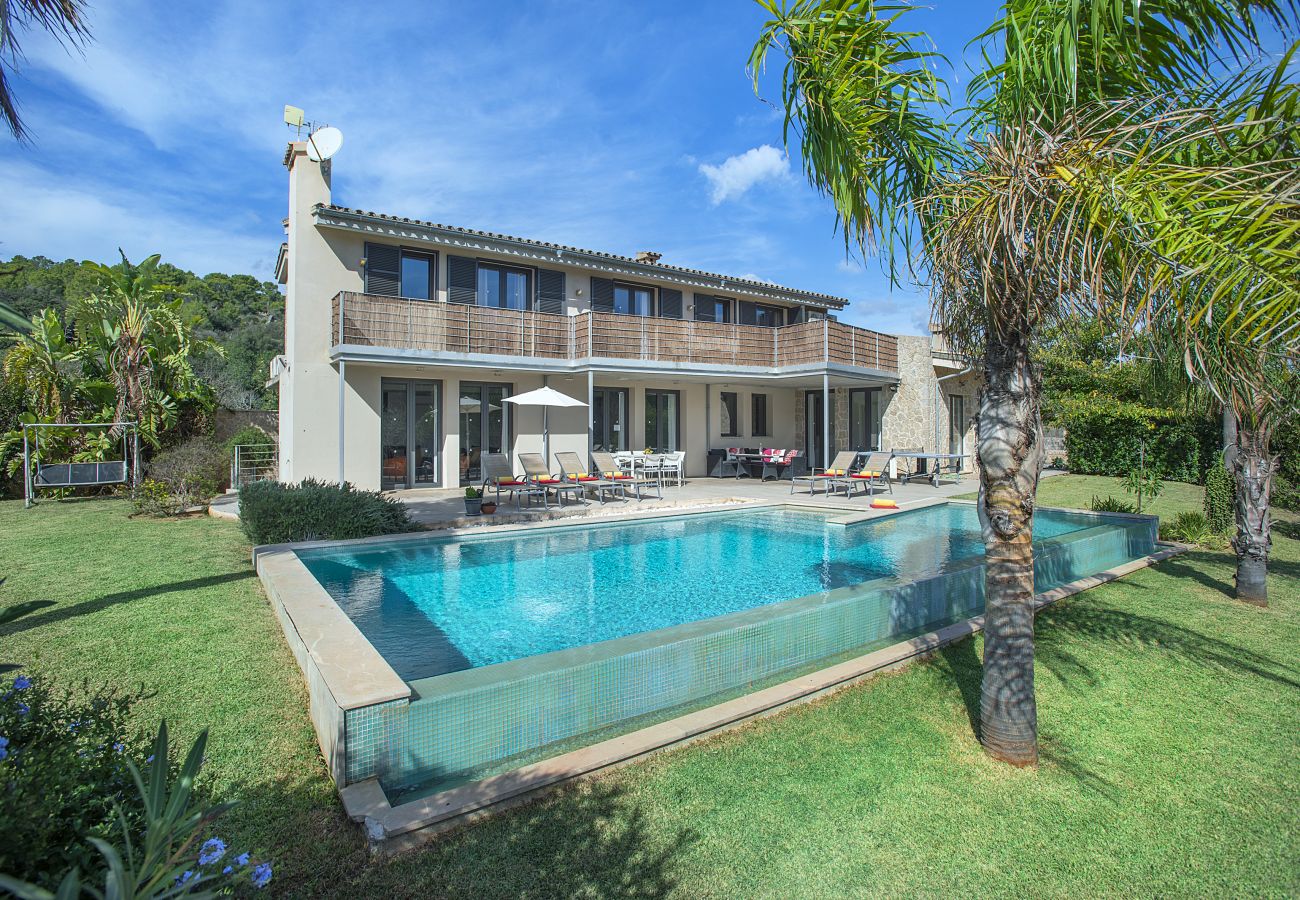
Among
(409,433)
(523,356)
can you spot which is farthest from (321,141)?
(409,433)

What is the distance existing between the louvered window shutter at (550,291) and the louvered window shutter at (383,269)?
3.67 m

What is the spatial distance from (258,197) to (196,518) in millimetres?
30405

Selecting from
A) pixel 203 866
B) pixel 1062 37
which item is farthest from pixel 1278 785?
pixel 203 866

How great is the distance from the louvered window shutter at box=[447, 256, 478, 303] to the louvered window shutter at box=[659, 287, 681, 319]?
234 inches

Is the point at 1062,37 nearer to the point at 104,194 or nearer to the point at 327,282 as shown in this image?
the point at 327,282

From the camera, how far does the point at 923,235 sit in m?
4.30

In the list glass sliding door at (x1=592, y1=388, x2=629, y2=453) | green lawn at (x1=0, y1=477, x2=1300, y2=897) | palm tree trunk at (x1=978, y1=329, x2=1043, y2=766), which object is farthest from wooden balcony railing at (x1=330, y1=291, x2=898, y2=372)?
palm tree trunk at (x1=978, y1=329, x2=1043, y2=766)

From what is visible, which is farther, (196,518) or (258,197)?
(258,197)

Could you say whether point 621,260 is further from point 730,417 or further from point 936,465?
point 936,465

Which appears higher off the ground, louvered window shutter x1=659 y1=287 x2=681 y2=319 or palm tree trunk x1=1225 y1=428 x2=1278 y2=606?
louvered window shutter x1=659 y1=287 x2=681 y2=319

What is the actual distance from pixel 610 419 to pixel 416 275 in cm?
689

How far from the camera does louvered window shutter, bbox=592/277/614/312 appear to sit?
754 inches

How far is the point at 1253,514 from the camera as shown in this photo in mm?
7488

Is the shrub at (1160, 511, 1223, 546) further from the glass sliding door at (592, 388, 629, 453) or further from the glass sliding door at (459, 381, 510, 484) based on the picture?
the glass sliding door at (459, 381, 510, 484)
